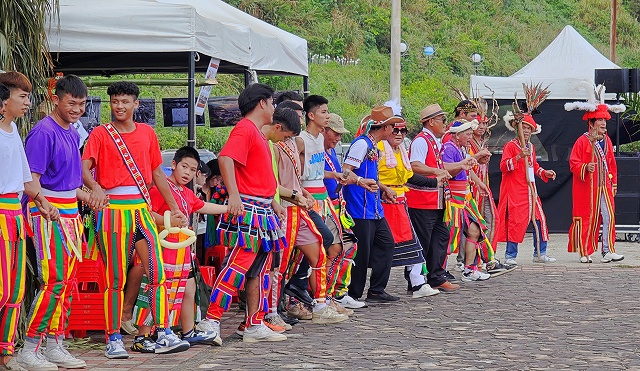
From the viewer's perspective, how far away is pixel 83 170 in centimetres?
706

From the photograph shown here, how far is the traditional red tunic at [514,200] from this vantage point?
43.3 ft

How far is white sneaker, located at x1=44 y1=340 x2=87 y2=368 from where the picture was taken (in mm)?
6840

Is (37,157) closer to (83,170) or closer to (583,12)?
(83,170)

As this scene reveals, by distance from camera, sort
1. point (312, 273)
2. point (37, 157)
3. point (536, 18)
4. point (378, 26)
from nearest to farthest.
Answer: point (37, 157), point (312, 273), point (378, 26), point (536, 18)

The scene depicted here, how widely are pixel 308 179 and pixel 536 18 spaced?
158ft

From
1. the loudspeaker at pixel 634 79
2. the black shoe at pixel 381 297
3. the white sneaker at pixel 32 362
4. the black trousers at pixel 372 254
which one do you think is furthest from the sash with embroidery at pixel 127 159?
the loudspeaker at pixel 634 79

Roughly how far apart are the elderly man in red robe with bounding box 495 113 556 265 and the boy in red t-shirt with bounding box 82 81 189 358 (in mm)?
6773

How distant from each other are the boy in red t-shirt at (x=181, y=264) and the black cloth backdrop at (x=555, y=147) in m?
10.4

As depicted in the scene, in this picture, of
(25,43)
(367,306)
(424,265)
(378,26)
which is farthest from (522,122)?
(378,26)

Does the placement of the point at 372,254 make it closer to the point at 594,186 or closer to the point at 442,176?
the point at 442,176

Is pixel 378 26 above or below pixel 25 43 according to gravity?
above

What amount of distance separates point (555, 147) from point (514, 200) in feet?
17.5

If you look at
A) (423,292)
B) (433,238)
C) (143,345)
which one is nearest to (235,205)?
(143,345)

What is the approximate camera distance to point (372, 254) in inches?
401
